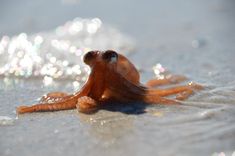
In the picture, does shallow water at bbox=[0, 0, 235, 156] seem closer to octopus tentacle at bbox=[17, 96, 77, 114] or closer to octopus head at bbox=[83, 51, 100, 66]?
octopus tentacle at bbox=[17, 96, 77, 114]

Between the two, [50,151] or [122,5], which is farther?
[122,5]

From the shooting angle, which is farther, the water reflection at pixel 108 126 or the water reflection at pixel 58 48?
the water reflection at pixel 58 48

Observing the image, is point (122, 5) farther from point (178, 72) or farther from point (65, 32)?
point (178, 72)

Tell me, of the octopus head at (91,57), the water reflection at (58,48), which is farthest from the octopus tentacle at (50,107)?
the water reflection at (58,48)

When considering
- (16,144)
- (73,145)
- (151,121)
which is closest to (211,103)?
(151,121)

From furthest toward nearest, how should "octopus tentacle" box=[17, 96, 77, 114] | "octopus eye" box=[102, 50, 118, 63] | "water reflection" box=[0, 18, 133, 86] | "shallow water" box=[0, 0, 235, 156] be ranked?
"water reflection" box=[0, 18, 133, 86] < "octopus tentacle" box=[17, 96, 77, 114] < "octopus eye" box=[102, 50, 118, 63] < "shallow water" box=[0, 0, 235, 156]

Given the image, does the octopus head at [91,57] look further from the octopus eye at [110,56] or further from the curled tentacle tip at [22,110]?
the curled tentacle tip at [22,110]

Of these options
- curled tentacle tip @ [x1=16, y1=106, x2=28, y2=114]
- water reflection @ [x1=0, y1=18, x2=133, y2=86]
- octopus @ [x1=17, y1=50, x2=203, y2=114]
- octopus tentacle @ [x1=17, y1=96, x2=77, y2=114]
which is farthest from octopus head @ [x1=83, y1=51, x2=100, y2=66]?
water reflection @ [x1=0, y1=18, x2=133, y2=86]

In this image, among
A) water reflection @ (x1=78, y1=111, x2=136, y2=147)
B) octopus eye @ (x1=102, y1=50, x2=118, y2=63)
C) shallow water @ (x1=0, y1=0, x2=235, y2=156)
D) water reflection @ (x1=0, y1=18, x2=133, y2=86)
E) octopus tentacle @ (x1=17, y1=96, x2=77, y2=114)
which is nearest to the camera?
shallow water @ (x1=0, y1=0, x2=235, y2=156)

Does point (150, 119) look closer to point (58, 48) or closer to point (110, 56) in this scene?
point (110, 56)
